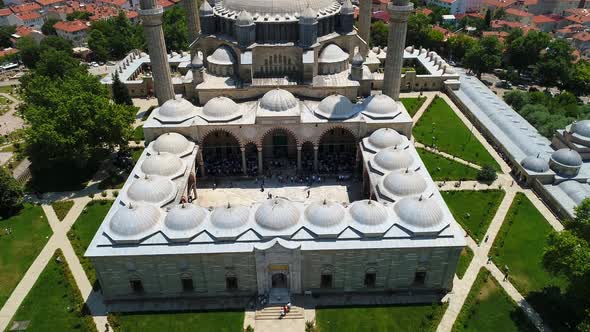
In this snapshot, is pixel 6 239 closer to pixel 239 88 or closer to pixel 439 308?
pixel 239 88

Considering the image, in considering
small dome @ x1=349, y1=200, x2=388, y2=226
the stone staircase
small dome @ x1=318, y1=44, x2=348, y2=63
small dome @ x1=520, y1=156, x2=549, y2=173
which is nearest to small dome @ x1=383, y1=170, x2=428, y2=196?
small dome @ x1=349, y1=200, x2=388, y2=226

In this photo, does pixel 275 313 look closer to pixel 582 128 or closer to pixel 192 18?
pixel 582 128

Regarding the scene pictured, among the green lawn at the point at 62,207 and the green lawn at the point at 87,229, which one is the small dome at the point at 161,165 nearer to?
the green lawn at the point at 87,229

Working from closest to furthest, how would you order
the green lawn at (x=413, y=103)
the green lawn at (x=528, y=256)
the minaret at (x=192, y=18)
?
1. the green lawn at (x=528, y=256)
2. the minaret at (x=192, y=18)
3. the green lawn at (x=413, y=103)

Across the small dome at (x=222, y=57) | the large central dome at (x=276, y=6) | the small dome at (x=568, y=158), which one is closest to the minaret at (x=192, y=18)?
the large central dome at (x=276, y=6)

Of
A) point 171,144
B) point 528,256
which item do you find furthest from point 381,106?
point 171,144

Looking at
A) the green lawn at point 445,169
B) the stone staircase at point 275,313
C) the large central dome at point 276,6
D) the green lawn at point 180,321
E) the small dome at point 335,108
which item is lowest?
the stone staircase at point 275,313

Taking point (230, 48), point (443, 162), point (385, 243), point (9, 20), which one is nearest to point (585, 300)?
point (385, 243)
